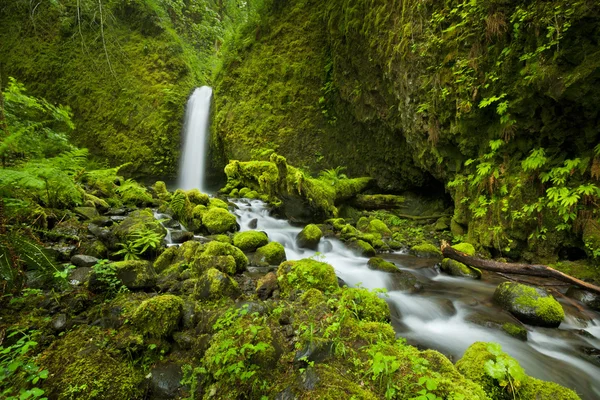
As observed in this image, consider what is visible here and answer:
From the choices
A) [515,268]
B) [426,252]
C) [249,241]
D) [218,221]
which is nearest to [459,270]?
[515,268]

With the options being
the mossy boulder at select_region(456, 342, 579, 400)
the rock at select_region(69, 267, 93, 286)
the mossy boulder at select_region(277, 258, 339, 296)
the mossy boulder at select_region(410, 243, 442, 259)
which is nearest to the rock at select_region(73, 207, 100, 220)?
the rock at select_region(69, 267, 93, 286)

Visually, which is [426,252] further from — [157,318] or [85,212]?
[85,212]

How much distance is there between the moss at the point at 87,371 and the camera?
173cm

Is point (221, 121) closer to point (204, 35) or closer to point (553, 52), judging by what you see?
point (204, 35)

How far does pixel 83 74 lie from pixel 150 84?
3290 mm

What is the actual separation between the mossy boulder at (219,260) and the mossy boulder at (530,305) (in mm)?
3794

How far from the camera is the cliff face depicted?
418cm

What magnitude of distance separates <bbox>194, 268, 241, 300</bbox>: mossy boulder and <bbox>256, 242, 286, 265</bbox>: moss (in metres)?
1.51

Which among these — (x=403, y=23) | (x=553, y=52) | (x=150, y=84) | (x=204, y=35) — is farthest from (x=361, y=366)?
(x=204, y=35)

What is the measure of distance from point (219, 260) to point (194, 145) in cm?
1154

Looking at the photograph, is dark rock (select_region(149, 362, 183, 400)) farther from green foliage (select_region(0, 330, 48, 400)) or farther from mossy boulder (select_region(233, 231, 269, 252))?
mossy boulder (select_region(233, 231, 269, 252))

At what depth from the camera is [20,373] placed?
5.62ft

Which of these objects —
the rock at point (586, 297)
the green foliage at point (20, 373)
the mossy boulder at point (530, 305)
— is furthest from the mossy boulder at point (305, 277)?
the rock at point (586, 297)

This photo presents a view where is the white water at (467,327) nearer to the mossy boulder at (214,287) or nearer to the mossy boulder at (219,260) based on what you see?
the mossy boulder at (219,260)
